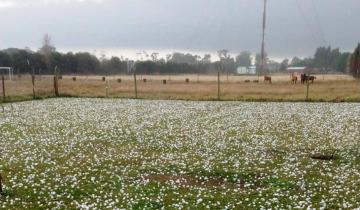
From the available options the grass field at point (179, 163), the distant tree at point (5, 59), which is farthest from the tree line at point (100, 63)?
the grass field at point (179, 163)

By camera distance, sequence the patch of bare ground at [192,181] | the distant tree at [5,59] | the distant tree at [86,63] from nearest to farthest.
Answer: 1. the patch of bare ground at [192,181]
2. the distant tree at [5,59]
3. the distant tree at [86,63]

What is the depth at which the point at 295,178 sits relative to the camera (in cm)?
1165

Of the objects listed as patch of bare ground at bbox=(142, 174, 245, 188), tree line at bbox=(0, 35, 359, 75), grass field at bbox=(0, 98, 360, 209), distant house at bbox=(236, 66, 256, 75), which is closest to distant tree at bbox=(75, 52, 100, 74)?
tree line at bbox=(0, 35, 359, 75)

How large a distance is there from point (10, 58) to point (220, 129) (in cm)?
9900

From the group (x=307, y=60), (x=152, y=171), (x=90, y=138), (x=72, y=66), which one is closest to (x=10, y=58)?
(x=72, y=66)

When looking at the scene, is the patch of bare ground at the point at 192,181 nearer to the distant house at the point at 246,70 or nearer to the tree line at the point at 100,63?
the tree line at the point at 100,63

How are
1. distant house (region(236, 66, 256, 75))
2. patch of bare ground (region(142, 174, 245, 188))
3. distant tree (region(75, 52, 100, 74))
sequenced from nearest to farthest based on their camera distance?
patch of bare ground (region(142, 174, 245, 188)) < distant tree (region(75, 52, 100, 74)) < distant house (region(236, 66, 256, 75))

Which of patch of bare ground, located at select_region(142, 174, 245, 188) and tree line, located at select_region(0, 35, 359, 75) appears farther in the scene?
tree line, located at select_region(0, 35, 359, 75)

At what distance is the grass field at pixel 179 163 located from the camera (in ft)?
32.2

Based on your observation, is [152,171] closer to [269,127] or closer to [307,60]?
[269,127]

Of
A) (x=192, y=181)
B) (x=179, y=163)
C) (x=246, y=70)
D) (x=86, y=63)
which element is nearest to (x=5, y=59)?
(x=86, y=63)

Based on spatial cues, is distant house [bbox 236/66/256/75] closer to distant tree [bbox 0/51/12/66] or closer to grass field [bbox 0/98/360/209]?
distant tree [bbox 0/51/12/66]

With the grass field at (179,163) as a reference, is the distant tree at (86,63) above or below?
above

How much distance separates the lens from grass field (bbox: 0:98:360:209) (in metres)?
9.82
